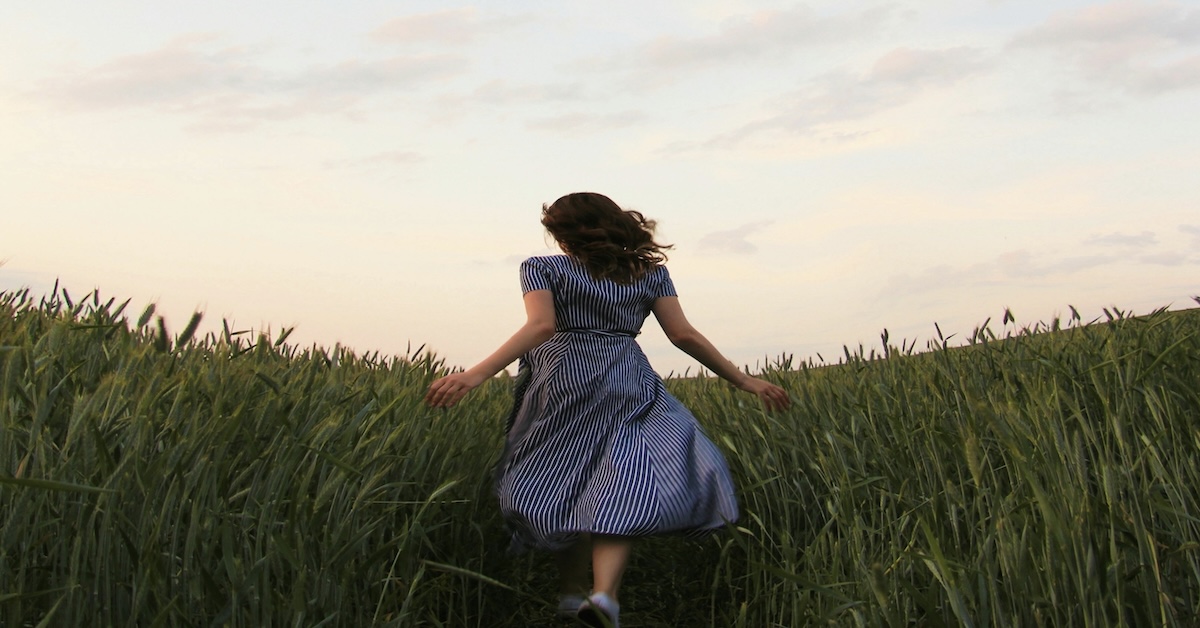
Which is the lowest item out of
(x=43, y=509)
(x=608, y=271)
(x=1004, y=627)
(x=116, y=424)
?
(x=1004, y=627)

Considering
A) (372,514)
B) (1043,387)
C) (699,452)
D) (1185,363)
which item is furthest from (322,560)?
(1185,363)

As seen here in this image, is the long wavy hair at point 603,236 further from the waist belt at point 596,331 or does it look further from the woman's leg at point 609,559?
the woman's leg at point 609,559

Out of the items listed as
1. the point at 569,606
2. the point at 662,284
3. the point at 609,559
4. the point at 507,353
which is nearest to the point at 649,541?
the point at 569,606

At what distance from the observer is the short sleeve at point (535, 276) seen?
3.98 metres

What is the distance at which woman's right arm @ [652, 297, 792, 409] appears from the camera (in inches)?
168

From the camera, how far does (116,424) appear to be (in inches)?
108

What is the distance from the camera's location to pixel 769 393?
14.4 feet

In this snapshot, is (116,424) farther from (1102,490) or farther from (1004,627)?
(1102,490)

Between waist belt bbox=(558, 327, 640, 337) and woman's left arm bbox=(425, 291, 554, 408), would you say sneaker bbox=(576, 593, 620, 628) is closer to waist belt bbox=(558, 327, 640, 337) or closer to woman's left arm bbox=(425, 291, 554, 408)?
woman's left arm bbox=(425, 291, 554, 408)

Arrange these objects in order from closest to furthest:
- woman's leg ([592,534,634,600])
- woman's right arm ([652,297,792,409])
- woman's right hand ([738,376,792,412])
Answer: woman's leg ([592,534,634,600]), woman's right arm ([652,297,792,409]), woman's right hand ([738,376,792,412])

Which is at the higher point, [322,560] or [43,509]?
[43,509]

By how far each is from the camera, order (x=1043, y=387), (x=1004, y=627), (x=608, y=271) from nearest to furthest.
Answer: (x=1004, y=627) < (x=1043, y=387) < (x=608, y=271)

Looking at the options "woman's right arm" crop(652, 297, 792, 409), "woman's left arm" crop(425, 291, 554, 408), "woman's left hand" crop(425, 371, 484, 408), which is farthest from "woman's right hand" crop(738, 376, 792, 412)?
"woman's left hand" crop(425, 371, 484, 408)

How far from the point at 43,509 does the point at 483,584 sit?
1.84 metres
